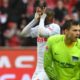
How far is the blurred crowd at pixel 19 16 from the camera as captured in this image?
15195mm

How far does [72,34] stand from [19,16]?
8.39m

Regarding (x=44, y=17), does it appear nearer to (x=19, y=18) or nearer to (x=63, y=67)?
(x=63, y=67)

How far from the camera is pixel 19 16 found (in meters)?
15.9

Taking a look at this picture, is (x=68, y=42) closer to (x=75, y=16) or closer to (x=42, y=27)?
(x=42, y=27)

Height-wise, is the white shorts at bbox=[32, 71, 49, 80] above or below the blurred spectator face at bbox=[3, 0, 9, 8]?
below

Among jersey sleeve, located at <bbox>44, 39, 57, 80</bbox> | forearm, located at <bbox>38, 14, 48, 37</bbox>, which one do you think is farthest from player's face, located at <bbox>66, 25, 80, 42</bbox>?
forearm, located at <bbox>38, 14, 48, 37</bbox>

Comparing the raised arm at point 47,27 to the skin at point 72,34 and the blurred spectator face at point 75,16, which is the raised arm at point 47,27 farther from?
the blurred spectator face at point 75,16

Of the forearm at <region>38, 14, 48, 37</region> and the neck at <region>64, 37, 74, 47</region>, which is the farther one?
the forearm at <region>38, 14, 48, 37</region>

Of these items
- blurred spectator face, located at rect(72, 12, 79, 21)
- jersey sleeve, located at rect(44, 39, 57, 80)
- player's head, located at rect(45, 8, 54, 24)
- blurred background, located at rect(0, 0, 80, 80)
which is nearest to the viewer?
jersey sleeve, located at rect(44, 39, 57, 80)

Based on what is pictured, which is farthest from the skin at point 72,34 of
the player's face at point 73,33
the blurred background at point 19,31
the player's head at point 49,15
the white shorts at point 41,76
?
the blurred background at point 19,31

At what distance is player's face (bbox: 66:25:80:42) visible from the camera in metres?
7.57

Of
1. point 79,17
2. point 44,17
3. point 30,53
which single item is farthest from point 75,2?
point 44,17

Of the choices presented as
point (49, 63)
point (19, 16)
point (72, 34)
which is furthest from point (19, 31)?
point (72, 34)

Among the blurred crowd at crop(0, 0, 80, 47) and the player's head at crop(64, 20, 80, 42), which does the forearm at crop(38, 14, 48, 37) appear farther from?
the blurred crowd at crop(0, 0, 80, 47)
